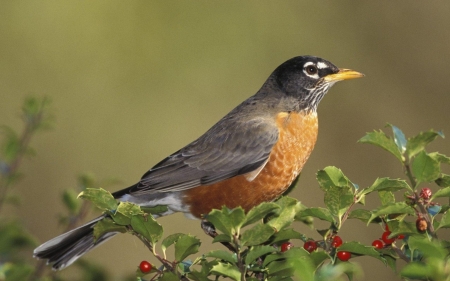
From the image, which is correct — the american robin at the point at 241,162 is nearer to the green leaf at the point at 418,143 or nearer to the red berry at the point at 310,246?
the red berry at the point at 310,246

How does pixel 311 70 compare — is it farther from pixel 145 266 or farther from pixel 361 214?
pixel 145 266

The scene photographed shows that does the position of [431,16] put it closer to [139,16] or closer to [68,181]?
[139,16]

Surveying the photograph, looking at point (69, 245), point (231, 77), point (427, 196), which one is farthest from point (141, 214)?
point (231, 77)

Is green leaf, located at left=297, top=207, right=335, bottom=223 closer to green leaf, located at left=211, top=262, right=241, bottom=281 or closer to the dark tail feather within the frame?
green leaf, located at left=211, top=262, right=241, bottom=281

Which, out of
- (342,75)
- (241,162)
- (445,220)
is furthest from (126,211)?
(342,75)

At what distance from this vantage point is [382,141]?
1977mm

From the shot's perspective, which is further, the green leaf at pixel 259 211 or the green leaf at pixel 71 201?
the green leaf at pixel 71 201

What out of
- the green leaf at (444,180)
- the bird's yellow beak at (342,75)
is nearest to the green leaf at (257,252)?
the green leaf at (444,180)

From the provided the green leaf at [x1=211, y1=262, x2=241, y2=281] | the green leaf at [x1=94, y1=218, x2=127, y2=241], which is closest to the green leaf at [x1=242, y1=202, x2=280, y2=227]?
the green leaf at [x1=211, y1=262, x2=241, y2=281]

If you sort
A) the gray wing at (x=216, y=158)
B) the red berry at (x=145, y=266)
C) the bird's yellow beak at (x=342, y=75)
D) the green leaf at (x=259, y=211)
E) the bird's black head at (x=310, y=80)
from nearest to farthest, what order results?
the green leaf at (x=259, y=211) → the red berry at (x=145, y=266) → the gray wing at (x=216, y=158) → the bird's yellow beak at (x=342, y=75) → the bird's black head at (x=310, y=80)

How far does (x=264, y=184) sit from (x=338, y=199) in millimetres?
1528

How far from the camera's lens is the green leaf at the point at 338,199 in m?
2.09

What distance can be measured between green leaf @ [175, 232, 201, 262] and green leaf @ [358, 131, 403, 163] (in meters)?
0.62

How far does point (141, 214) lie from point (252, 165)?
172 centimetres
